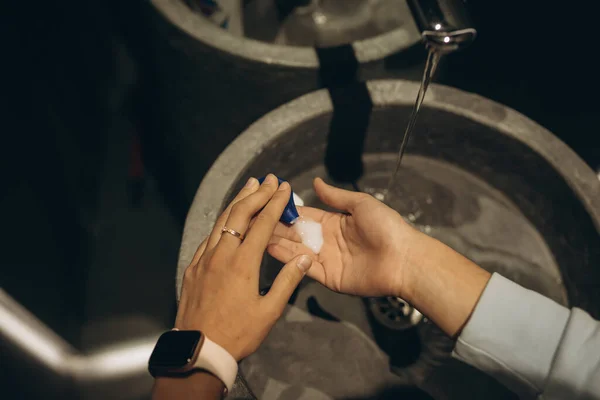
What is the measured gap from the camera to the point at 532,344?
2.02 ft

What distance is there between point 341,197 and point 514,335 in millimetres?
366

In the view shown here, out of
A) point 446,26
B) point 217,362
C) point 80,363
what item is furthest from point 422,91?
point 80,363

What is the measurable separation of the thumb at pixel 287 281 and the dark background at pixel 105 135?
663mm

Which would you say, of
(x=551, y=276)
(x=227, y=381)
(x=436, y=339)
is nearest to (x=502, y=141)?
(x=551, y=276)

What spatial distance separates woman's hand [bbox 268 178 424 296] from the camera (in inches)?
29.3

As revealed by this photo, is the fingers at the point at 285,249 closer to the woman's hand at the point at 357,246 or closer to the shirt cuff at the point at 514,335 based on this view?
the woman's hand at the point at 357,246

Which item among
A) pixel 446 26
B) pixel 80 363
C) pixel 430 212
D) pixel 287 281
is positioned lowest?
pixel 80 363

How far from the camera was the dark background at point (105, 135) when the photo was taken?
1.08 meters

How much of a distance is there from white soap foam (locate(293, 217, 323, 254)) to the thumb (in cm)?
14

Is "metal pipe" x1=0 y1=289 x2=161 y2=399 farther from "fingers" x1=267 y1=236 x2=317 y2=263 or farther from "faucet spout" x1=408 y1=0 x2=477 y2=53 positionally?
"faucet spout" x1=408 y1=0 x2=477 y2=53

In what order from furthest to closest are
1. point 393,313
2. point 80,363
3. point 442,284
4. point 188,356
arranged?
point 80,363, point 393,313, point 442,284, point 188,356

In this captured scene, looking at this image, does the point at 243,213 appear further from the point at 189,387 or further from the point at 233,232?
the point at 189,387

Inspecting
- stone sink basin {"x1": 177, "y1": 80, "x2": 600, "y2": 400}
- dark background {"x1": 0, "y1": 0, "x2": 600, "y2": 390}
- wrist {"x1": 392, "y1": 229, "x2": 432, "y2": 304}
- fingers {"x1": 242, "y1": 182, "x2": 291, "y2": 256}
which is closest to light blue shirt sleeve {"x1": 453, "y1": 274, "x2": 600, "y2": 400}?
wrist {"x1": 392, "y1": 229, "x2": 432, "y2": 304}

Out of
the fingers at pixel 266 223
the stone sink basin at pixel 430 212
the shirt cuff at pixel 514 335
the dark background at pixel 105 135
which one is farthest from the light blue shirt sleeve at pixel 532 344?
the dark background at pixel 105 135
